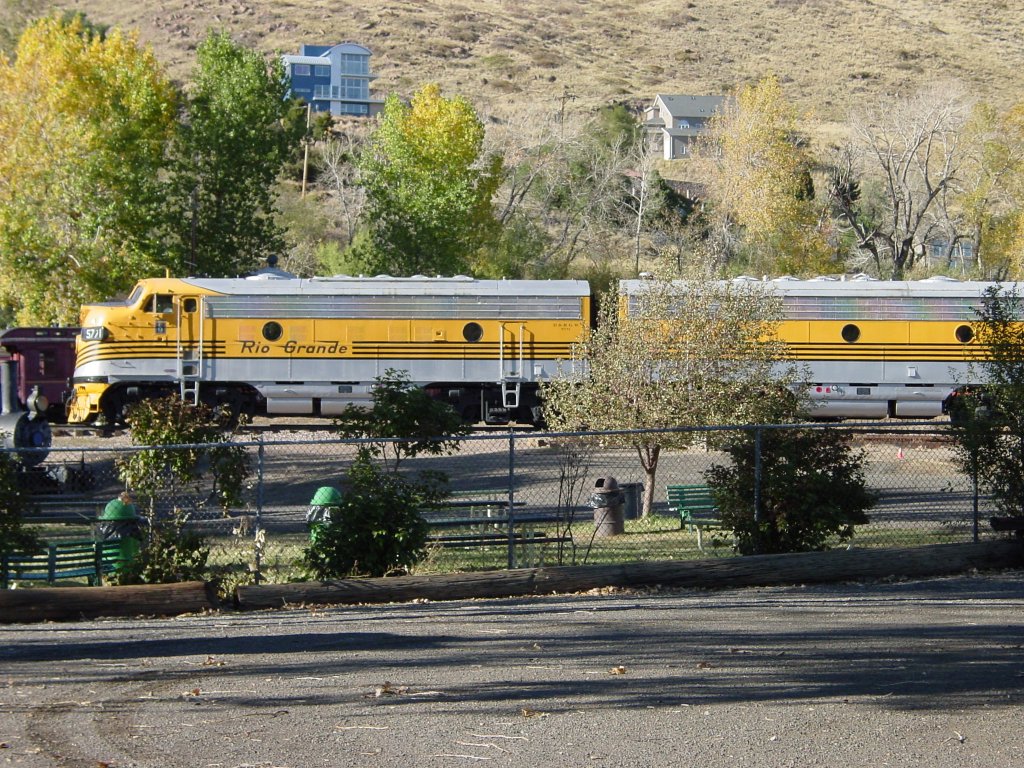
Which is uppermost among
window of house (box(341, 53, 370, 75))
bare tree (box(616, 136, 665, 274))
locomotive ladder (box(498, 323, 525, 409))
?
→ window of house (box(341, 53, 370, 75))

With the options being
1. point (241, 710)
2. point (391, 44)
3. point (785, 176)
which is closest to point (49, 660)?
point (241, 710)

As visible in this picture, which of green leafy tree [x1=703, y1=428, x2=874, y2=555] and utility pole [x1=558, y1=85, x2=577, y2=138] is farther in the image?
utility pole [x1=558, y1=85, x2=577, y2=138]

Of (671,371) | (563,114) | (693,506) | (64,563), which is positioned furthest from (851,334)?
(563,114)

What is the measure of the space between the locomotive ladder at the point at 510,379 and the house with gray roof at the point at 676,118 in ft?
180

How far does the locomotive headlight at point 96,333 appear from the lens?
28.2m

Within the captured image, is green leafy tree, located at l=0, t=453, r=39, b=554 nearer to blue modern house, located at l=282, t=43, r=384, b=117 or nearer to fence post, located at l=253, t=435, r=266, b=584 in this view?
fence post, located at l=253, t=435, r=266, b=584

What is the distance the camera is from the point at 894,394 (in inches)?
1118

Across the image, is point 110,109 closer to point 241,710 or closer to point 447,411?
point 447,411

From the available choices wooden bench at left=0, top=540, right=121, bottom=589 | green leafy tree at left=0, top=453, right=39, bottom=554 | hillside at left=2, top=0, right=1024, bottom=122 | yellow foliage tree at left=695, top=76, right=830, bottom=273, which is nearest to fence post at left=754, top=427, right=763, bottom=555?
wooden bench at left=0, top=540, right=121, bottom=589

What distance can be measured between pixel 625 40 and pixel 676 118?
2818 cm

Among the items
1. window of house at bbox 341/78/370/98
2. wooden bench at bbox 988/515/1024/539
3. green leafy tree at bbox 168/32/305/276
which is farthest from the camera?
window of house at bbox 341/78/370/98

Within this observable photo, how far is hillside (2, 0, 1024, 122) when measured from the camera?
9350cm

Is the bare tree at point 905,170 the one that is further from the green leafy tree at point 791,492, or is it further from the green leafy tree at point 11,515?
the green leafy tree at point 11,515

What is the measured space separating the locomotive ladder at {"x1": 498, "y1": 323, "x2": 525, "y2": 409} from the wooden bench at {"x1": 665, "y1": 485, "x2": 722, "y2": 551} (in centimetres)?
1096
